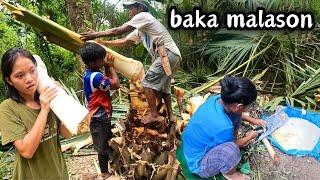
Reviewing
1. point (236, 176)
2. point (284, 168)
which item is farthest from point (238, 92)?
point (284, 168)

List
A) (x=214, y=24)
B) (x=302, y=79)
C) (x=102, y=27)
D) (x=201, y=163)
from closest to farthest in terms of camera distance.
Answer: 1. (x=201, y=163)
2. (x=302, y=79)
3. (x=214, y=24)
4. (x=102, y=27)

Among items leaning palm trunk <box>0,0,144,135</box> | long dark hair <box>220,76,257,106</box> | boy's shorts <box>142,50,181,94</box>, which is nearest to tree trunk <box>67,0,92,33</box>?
leaning palm trunk <box>0,0,144,135</box>

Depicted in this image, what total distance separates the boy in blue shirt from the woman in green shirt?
112 centimetres

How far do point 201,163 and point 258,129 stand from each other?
2.07 ft

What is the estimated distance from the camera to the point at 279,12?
4.87 m

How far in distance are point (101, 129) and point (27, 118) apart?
1352 mm

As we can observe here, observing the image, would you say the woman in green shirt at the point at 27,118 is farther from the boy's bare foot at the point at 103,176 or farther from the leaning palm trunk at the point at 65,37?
the leaning palm trunk at the point at 65,37

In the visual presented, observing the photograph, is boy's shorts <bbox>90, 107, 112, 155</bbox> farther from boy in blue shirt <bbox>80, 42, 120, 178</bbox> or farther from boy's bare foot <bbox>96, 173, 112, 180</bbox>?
boy's bare foot <bbox>96, 173, 112, 180</bbox>

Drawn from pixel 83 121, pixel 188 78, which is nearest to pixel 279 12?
pixel 188 78

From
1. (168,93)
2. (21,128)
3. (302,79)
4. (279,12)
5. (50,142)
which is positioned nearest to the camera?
(21,128)

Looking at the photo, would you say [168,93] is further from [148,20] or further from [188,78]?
[188,78]

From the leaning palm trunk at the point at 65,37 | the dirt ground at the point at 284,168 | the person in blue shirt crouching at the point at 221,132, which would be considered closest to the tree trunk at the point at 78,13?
the leaning palm trunk at the point at 65,37

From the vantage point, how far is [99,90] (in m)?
2.97

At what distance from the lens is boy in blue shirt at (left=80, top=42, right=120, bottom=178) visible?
2.89 meters
